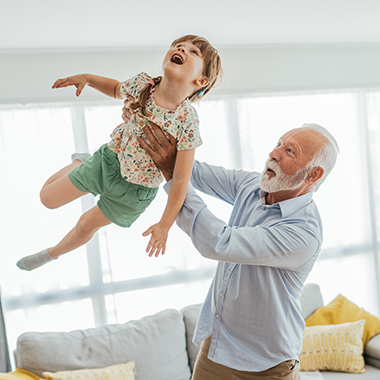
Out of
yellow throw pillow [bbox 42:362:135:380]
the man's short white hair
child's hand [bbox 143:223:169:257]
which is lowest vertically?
yellow throw pillow [bbox 42:362:135:380]

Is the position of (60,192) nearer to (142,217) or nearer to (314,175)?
(314,175)

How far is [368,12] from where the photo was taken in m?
3.28

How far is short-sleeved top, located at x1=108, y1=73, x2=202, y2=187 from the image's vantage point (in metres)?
1.67

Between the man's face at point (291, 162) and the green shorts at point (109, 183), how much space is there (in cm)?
45

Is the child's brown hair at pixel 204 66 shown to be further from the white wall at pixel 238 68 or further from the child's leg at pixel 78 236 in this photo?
the white wall at pixel 238 68

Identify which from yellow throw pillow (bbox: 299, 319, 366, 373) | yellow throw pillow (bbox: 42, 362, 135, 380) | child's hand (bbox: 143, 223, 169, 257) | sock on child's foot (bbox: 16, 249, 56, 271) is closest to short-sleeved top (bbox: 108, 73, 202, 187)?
child's hand (bbox: 143, 223, 169, 257)

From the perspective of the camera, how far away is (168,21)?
10.2 feet

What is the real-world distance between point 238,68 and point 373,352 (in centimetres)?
246

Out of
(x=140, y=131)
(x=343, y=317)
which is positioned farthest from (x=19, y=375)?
(x=343, y=317)

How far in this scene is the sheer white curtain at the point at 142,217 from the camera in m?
3.59

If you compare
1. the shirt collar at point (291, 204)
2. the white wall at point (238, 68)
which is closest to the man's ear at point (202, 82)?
the shirt collar at point (291, 204)

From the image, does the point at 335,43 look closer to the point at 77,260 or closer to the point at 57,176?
the point at 77,260

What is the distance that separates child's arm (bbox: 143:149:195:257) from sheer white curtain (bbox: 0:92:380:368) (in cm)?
216

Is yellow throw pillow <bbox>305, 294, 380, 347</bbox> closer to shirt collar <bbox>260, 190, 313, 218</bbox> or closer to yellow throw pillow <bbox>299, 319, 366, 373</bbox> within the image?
yellow throw pillow <bbox>299, 319, 366, 373</bbox>
